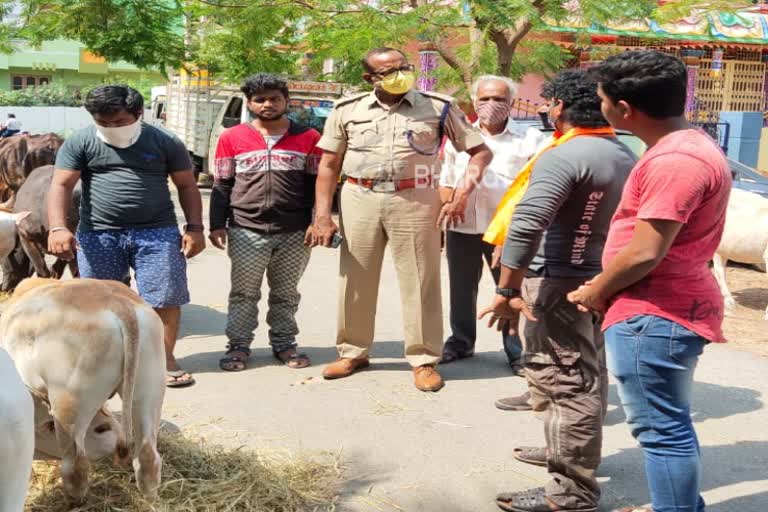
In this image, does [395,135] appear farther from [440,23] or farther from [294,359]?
[440,23]

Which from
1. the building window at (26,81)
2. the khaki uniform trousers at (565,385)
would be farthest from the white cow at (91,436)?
the building window at (26,81)

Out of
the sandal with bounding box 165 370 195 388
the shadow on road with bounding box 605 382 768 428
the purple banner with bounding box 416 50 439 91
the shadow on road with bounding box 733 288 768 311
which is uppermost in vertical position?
the purple banner with bounding box 416 50 439 91

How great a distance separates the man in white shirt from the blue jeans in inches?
105

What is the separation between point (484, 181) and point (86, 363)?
329cm

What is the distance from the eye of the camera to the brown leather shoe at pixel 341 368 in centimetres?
588

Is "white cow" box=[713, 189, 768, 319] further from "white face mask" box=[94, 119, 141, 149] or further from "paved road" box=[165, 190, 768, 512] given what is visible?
"white face mask" box=[94, 119, 141, 149]

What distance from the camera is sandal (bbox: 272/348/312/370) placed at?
611 cm

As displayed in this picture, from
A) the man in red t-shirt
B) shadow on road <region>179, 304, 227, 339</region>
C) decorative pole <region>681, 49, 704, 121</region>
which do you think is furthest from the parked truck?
the man in red t-shirt

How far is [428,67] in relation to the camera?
12641 millimetres

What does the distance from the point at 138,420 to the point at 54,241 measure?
82.1 inches

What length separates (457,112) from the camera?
559cm

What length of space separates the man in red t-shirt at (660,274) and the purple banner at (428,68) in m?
9.31

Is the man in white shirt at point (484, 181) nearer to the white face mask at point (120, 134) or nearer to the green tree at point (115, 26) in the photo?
the white face mask at point (120, 134)

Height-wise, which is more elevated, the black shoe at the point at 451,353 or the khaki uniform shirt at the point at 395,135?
the khaki uniform shirt at the point at 395,135
